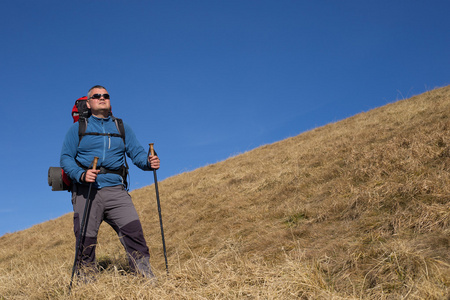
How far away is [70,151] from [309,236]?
400 centimetres

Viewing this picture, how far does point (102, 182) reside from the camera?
487 centimetres

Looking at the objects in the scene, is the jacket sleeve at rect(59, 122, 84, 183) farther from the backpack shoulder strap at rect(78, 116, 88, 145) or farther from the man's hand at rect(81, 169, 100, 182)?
the man's hand at rect(81, 169, 100, 182)

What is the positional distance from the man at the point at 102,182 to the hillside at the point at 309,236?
1.27 feet

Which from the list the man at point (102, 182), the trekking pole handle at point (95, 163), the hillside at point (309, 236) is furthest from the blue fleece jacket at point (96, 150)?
the hillside at point (309, 236)

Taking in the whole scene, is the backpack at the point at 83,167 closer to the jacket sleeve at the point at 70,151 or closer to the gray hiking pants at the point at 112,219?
the jacket sleeve at the point at 70,151

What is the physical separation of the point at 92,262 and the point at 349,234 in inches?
151

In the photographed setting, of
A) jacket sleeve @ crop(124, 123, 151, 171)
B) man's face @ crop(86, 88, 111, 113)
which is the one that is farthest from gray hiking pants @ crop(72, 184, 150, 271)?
man's face @ crop(86, 88, 111, 113)

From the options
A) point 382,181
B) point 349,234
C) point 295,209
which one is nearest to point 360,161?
point 382,181

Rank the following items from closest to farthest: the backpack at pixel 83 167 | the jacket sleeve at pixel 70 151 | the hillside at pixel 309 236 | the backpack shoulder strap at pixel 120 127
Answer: the hillside at pixel 309 236, the jacket sleeve at pixel 70 151, the backpack at pixel 83 167, the backpack shoulder strap at pixel 120 127

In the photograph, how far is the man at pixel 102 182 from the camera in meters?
4.79

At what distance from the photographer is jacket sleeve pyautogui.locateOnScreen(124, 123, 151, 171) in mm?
5273

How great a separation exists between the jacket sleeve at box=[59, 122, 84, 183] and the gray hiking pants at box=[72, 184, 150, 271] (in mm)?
382

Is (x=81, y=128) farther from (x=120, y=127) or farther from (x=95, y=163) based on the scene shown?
(x=95, y=163)

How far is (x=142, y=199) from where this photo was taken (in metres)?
16.0
